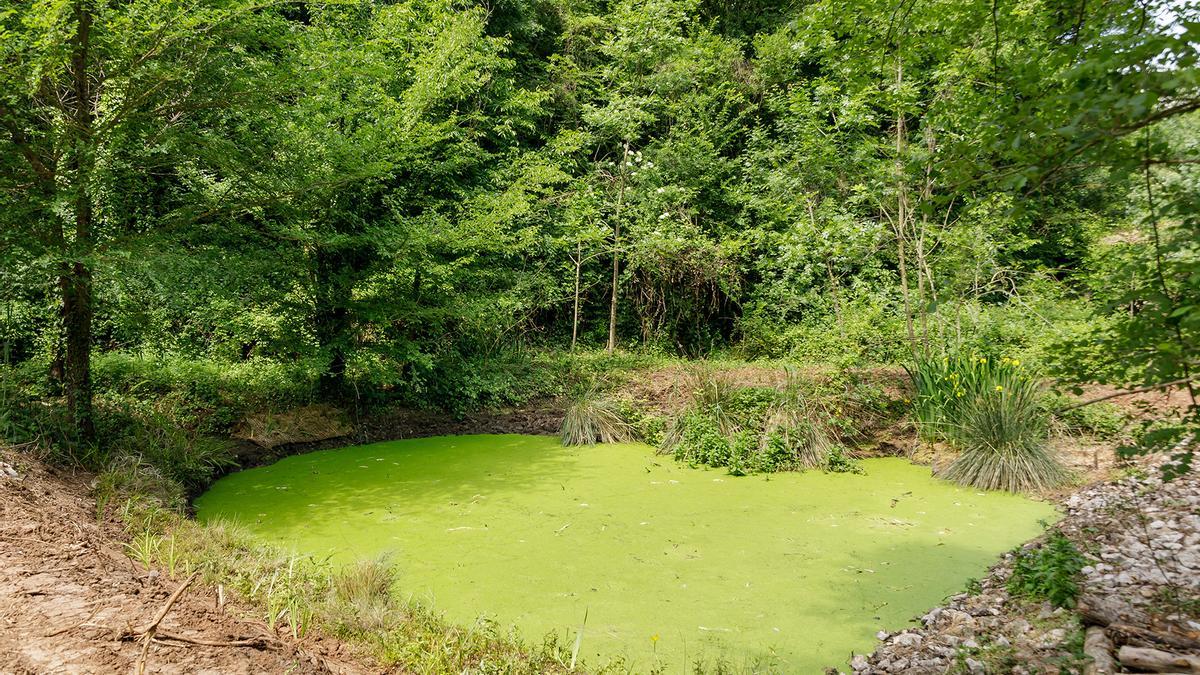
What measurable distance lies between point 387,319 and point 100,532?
12.5 feet

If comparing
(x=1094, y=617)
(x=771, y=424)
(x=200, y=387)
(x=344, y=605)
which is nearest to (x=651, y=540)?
(x=344, y=605)

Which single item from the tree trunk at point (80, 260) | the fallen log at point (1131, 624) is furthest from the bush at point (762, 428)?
the tree trunk at point (80, 260)

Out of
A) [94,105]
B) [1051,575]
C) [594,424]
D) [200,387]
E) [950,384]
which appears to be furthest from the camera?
[594,424]

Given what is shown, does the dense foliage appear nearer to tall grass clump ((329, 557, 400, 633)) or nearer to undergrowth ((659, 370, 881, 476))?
undergrowth ((659, 370, 881, 476))

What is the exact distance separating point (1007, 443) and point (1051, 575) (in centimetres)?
259

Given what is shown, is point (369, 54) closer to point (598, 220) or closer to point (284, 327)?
point (284, 327)

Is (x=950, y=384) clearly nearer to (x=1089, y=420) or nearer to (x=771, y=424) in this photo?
(x=1089, y=420)

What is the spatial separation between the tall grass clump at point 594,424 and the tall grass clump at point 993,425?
114 inches

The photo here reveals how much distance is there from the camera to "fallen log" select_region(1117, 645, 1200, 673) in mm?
1928

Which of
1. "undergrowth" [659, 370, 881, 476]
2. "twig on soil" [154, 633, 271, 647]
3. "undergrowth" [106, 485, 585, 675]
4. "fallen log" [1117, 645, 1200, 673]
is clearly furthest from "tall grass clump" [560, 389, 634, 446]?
"fallen log" [1117, 645, 1200, 673]

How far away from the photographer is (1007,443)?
5.02 m

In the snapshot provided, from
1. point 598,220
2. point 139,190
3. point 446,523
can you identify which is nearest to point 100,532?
point 446,523

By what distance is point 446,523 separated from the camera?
170 inches

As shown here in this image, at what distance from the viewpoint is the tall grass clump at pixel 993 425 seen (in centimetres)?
491
